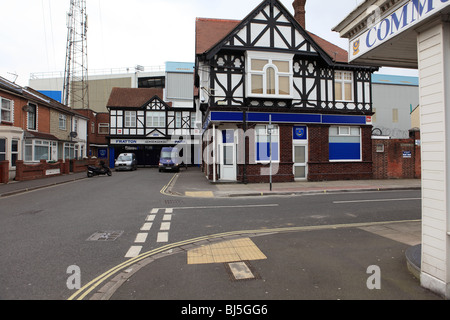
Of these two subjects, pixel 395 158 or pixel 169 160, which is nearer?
pixel 395 158

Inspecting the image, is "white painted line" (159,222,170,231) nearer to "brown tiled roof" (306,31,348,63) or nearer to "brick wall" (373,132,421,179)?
"brick wall" (373,132,421,179)

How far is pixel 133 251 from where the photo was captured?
17.1 feet

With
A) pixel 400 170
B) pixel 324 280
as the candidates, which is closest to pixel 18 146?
pixel 324 280

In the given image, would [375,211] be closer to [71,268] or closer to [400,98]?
[71,268]

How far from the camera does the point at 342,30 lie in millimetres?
5219

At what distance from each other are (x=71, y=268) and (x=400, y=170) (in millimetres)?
19566

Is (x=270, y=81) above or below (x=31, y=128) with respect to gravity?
above

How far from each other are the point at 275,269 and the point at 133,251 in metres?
2.68

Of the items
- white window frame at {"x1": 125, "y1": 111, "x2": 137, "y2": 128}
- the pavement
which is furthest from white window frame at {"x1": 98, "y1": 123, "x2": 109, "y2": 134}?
the pavement

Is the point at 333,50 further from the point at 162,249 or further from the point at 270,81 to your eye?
the point at 162,249

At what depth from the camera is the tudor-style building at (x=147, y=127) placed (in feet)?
121

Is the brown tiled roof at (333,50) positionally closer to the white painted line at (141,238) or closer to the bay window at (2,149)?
the white painted line at (141,238)
